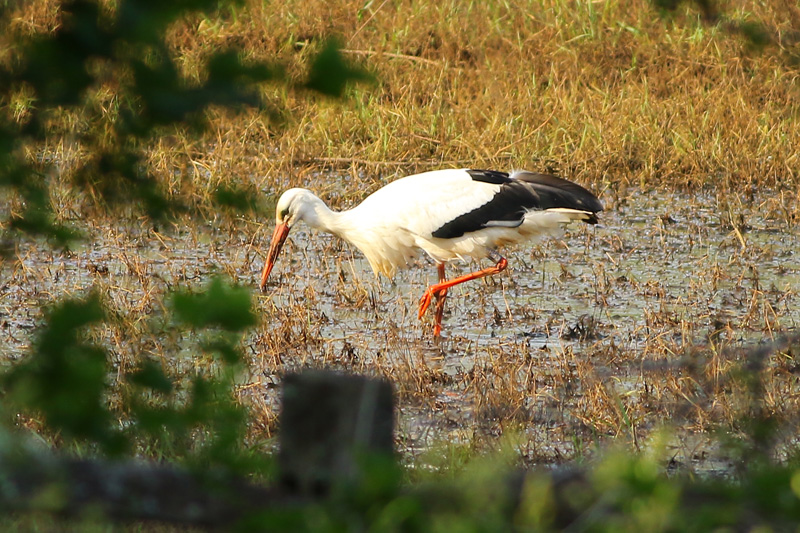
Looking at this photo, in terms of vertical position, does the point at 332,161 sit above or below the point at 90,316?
below

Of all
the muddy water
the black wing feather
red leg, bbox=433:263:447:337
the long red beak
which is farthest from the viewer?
the black wing feather

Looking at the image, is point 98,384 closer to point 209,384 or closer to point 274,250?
point 209,384

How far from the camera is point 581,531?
5.50ft

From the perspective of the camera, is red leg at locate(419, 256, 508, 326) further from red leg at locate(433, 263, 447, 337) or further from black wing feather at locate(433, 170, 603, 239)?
black wing feather at locate(433, 170, 603, 239)

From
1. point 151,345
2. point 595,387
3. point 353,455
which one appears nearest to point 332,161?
point 151,345

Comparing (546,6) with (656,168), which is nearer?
(656,168)

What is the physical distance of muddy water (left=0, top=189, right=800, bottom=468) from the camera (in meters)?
4.17

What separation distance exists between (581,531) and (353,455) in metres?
0.35

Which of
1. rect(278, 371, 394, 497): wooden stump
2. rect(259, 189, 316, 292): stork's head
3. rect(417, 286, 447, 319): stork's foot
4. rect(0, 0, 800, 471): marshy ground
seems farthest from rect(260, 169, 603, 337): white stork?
rect(278, 371, 394, 497): wooden stump

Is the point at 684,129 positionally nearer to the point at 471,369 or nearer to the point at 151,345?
the point at 471,369

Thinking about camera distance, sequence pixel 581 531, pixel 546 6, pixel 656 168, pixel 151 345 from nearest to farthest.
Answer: pixel 581 531 → pixel 151 345 → pixel 656 168 → pixel 546 6

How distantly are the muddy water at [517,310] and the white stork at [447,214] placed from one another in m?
0.23

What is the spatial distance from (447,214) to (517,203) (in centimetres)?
38

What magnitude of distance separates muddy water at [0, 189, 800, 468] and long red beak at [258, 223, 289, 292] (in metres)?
0.09
